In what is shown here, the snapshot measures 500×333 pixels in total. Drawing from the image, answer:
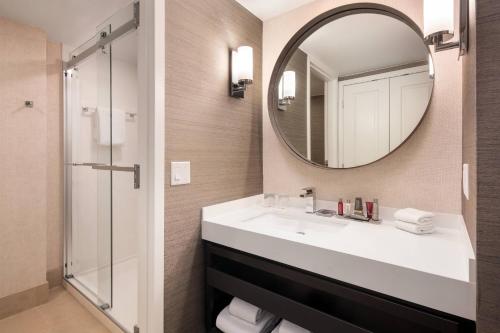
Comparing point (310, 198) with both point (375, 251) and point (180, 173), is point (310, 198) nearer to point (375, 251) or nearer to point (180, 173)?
point (375, 251)

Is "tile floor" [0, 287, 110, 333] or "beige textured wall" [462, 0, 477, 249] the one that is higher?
"beige textured wall" [462, 0, 477, 249]

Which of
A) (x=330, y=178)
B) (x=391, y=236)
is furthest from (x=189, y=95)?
(x=391, y=236)

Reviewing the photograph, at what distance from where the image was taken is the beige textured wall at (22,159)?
1.91m

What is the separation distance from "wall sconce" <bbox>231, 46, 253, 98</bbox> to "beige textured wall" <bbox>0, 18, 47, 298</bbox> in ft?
5.50

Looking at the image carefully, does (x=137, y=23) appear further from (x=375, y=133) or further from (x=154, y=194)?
(x=375, y=133)

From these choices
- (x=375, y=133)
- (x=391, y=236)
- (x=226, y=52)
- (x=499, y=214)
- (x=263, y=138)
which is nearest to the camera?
(x=499, y=214)

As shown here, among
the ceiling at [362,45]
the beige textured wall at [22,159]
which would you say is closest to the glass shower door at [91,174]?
the beige textured wall at [22,159]

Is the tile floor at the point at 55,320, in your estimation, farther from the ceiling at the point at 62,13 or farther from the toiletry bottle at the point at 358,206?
the ceiling at the point at 62,13

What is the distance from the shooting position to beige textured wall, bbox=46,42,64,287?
226cm

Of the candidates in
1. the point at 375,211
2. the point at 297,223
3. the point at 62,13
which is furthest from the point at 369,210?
the point at 62,13

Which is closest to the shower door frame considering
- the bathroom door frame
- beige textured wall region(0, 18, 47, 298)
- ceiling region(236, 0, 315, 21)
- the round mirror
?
the bathroom door frame

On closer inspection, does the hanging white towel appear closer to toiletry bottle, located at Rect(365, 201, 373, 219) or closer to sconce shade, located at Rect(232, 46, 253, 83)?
sconce shade, located at Rect(232, 46, 253, 83)

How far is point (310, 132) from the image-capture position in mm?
1671

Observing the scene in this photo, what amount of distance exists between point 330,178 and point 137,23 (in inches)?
55.0
